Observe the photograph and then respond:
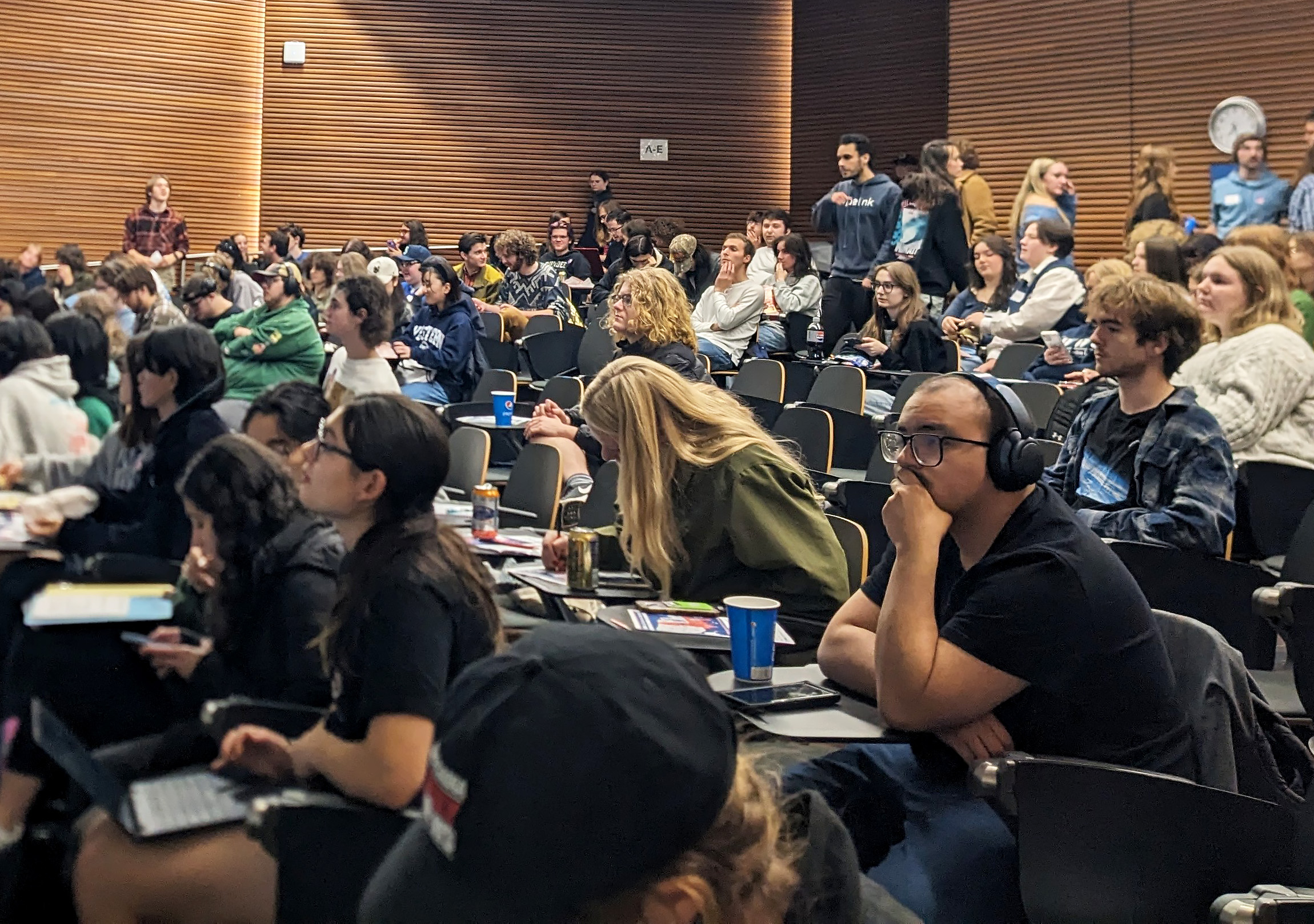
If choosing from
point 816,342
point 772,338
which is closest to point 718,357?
point 772,338

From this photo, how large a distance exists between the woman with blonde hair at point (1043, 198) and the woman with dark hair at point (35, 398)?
20.6ft

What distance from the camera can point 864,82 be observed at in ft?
45.1

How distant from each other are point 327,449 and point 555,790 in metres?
1.60

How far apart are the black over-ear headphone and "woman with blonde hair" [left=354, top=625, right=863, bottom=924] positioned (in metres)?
1.38

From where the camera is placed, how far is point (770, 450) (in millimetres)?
3285

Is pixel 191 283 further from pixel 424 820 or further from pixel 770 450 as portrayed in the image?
pixel 424 820

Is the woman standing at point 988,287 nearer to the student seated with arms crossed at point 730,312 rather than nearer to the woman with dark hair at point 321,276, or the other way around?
the student seated with arms crossed at point 730,312

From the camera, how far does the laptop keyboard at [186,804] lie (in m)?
2.02

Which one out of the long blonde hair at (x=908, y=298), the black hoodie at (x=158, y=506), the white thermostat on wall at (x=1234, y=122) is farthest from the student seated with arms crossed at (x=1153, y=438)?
the white thermostat on wall at (x=1234, y=122)

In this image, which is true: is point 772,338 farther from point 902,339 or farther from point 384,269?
point 384,269

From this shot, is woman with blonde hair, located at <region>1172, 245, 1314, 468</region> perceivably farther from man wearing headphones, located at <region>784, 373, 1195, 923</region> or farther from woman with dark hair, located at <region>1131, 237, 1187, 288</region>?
man wearing headphones, located at <region>784, 373, 1195, 923</region>

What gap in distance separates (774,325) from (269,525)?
665cm

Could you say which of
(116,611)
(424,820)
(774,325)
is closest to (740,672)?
(116,611)

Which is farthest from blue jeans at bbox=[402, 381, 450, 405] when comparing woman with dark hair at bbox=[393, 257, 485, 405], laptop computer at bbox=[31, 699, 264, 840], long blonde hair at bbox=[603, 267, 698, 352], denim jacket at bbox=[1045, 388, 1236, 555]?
laptop computer at bbox=[31, 699, 264, 840]
